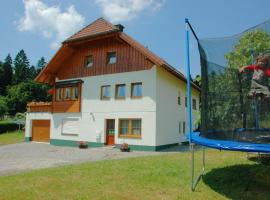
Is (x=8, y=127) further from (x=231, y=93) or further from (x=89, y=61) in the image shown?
(x=231, y=93)

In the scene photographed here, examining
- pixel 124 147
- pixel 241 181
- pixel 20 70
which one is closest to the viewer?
pixel 241 181

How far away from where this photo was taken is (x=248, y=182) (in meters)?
6.39

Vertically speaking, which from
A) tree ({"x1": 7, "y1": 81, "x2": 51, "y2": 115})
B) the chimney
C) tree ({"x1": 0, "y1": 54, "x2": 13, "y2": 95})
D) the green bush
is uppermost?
tree ({"x1": 0, "y1": 54, "x2": 13, "y2": 95})

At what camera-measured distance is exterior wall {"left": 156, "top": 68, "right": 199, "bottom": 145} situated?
17.5m

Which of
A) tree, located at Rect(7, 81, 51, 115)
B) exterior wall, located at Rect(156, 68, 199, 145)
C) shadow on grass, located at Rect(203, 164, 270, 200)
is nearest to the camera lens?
shadow on grass, located at Rect(203, 164, 270, 200)

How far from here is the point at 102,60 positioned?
19594 mm

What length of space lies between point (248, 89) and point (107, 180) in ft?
13.4

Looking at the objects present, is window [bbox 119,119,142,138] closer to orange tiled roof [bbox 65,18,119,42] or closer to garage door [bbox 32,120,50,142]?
orange tiled roof [bbox 65,18,119,42]

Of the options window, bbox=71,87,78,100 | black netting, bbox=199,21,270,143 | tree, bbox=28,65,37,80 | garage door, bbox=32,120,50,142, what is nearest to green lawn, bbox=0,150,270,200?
black netting, bbox=199,21,270,143

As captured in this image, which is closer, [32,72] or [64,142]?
[64,142]

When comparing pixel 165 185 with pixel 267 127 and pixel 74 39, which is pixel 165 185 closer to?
pixel 267 127

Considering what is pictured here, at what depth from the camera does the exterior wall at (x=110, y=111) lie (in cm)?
1712

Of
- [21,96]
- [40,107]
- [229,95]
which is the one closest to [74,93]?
[40,107]

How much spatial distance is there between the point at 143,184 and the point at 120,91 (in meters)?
12.3
